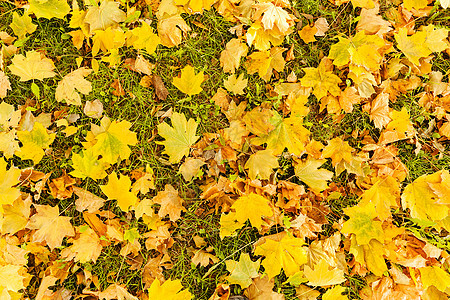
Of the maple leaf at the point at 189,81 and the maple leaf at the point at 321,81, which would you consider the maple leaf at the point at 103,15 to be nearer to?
the maple leaf at the point at 189,81

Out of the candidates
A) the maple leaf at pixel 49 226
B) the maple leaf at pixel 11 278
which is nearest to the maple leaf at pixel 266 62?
the maple leaf at pixel 49 226

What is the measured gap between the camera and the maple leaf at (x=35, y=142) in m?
1.77

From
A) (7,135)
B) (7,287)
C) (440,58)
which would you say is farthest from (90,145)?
(440,58)

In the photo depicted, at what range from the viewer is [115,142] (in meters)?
1.77

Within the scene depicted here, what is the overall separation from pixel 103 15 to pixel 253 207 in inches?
55.2

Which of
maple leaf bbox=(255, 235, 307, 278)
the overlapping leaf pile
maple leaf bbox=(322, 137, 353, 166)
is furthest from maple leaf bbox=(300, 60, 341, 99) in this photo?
maple leaf bbox=(255, 235, 307, 278)

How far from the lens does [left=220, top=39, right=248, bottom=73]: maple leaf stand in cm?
188

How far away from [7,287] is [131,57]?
1.45 metres

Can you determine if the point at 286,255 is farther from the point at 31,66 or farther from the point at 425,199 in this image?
the point at 31,66

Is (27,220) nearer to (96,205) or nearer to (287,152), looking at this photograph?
(96,205)

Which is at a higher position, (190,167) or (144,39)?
(144,39)

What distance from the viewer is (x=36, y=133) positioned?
5.83 feet

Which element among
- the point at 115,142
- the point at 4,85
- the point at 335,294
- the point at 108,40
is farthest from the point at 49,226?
the point at 335,294

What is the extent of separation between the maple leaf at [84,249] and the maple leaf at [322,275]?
120 centimetres
